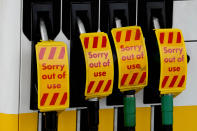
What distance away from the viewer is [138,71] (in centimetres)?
179

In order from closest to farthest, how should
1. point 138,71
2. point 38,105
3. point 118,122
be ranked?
point 38,105 → point 138,71 → point 118,122

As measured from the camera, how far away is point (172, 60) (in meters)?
1.82

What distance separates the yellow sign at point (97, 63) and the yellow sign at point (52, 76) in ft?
0.25

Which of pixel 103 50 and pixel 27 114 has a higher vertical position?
pixel 103 50

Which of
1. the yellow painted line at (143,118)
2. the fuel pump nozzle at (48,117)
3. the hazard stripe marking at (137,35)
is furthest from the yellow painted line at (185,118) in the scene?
the fuel pump nozzle at (48,117)

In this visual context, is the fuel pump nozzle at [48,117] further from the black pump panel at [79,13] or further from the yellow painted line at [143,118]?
the yellow painted line at [143,118]

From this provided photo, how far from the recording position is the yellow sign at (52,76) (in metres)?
1.67

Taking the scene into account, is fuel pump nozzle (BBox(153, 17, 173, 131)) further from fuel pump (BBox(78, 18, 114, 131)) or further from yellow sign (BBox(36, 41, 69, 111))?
yellow sign (BBox(36, 41, 69, 111))

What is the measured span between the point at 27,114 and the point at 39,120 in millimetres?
45

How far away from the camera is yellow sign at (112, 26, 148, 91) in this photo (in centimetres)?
178

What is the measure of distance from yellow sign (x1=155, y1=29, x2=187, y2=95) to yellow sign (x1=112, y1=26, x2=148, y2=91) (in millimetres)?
60

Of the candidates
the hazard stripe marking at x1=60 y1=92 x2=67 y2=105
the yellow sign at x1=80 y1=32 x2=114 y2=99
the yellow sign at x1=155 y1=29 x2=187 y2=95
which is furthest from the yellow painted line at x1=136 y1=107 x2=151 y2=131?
the hazard stripe marking at x1=60 y1=92 x2=67 y2=105

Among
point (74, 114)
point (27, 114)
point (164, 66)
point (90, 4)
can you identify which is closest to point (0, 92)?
point (27, 114)

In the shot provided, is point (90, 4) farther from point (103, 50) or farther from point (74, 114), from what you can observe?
point (74, 114)
